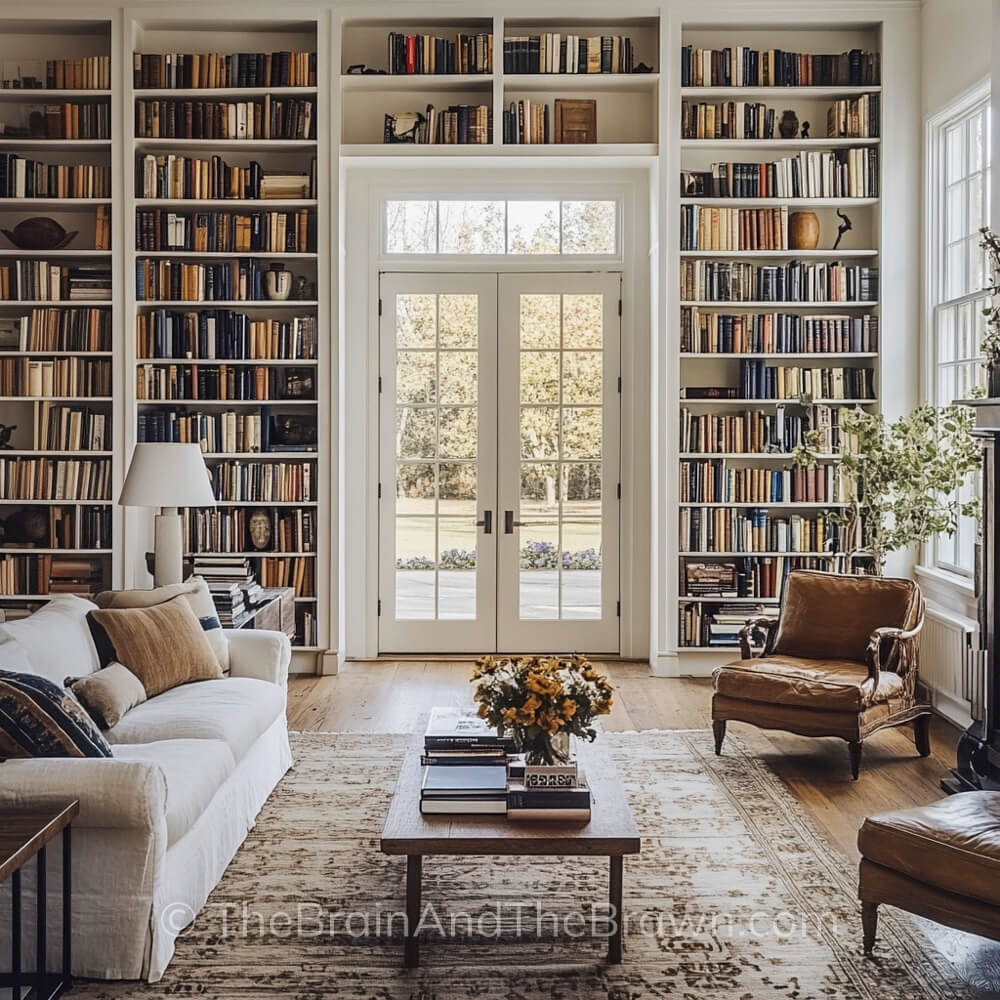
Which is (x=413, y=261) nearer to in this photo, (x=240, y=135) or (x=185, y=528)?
(x=240, y=135)

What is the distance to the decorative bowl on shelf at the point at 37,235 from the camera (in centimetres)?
647

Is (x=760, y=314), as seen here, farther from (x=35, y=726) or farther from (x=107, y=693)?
(x=35, y=726)

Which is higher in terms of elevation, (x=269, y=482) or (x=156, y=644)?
(x=269, y=482)

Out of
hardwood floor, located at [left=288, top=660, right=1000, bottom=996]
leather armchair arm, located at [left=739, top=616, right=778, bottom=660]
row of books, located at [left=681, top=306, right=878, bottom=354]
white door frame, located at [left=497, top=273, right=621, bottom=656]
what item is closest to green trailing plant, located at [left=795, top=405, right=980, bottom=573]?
row of books, located at [left=681, top=306, right=878, bottom=354]

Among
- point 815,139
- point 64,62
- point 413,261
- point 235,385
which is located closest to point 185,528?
point 235,385

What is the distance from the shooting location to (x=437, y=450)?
7.05m

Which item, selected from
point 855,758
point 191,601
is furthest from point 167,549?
point 855,758

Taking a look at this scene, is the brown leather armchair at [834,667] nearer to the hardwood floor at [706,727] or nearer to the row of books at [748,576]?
the hardwood floor at [706,727]

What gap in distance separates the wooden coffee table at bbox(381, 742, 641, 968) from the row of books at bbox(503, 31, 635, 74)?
4738mm

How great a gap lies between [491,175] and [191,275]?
1.91m

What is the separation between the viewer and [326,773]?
15.3 ft

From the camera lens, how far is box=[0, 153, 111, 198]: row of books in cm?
646

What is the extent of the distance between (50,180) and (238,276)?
47.5 inches

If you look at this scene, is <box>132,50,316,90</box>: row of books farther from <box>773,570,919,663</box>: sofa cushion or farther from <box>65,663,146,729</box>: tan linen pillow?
<box>773,570,919,663</box>: sofa cushion
